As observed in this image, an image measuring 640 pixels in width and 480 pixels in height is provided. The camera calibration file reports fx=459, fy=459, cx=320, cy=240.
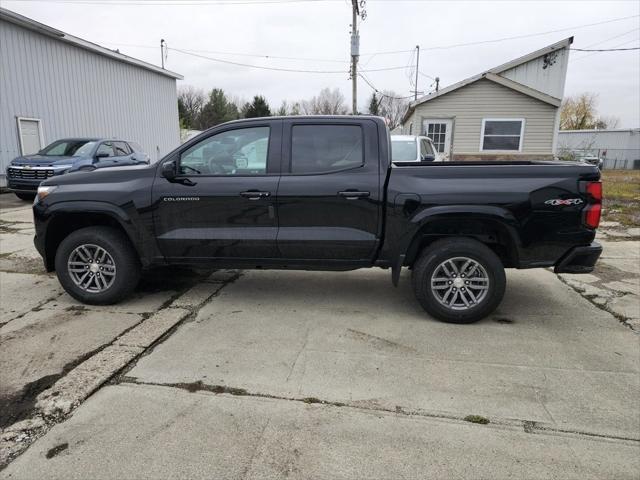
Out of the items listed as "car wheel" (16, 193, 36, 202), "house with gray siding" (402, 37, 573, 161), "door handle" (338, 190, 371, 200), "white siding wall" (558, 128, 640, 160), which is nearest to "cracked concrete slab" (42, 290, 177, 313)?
"door handle" (338, 190, 371, 200)

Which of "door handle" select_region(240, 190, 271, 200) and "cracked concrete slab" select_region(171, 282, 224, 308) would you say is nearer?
"door handle" select_region(240, 190, 271, 200)

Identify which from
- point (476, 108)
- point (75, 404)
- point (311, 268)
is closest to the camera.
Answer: point (75, 404)

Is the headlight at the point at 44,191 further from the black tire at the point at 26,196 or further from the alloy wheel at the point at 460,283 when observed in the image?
the black tire at the point at 26,196

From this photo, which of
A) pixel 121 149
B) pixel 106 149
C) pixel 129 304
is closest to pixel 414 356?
pixel 129 304

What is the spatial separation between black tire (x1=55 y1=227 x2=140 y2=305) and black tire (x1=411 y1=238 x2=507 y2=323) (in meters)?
2.86

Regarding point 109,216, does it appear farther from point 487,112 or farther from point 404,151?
point 487,112

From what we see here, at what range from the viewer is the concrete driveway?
249 centimetres

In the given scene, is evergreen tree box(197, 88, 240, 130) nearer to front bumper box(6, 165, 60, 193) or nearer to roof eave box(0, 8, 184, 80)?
roof eave box(0, 8, 184, 80)

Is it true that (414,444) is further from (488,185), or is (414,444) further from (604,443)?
(488,185)

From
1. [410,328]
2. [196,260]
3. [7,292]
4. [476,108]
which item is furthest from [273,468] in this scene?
[476,108]

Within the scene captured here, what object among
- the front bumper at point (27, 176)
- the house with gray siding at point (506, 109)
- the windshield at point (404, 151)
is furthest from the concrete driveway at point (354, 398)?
the house with gray siding at point (506, 109)

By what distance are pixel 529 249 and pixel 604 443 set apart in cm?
186

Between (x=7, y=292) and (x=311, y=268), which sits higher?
(x=311, y=268)

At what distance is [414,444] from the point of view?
2637 millimetres
